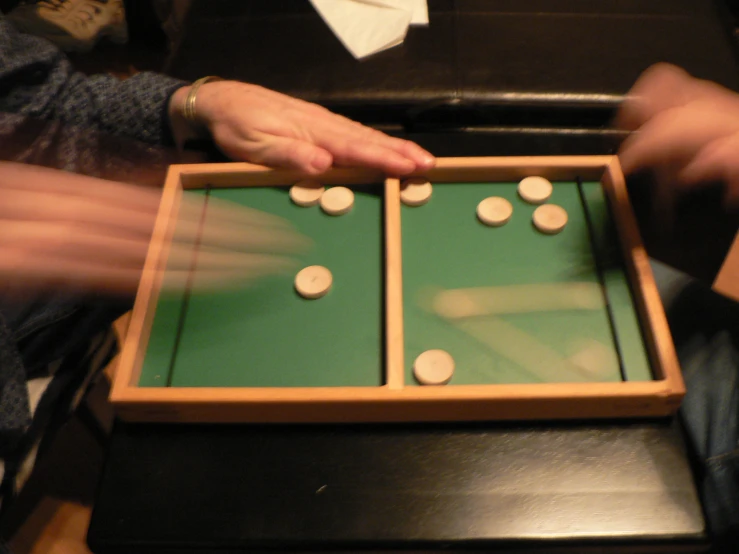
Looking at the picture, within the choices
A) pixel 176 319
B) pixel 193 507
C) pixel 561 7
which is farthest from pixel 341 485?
pixel 561 7

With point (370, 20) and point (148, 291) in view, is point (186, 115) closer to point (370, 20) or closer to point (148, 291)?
point (148, 291)

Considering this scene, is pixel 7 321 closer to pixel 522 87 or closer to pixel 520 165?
pixel 520 165

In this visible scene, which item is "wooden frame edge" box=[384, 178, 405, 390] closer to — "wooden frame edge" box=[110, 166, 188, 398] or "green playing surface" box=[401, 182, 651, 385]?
"green playing surface" box=[401, 182, 651, 385]

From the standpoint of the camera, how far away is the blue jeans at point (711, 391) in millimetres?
654

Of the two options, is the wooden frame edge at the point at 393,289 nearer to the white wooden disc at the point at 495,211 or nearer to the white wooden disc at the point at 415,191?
the white wooden disc at the point at 415,191

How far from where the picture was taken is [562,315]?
2.15 ft

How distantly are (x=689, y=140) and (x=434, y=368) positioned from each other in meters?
0.43

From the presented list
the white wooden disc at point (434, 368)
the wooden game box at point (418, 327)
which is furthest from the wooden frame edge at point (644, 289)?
the white wooden disc at point (434, 368)

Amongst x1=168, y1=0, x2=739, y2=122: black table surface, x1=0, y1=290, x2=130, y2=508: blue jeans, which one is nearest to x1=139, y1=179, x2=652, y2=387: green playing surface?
x1=0, y1=290, x2=130, y2=508: blue jeans

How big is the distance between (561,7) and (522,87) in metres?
0.27

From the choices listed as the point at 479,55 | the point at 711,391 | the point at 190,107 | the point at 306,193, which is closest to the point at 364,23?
the point at 479,55

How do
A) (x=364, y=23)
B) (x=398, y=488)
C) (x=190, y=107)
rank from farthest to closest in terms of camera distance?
(x=364, y=23) < (x=190, y=107) < (x=398, y=488)

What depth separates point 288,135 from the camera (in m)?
0.81

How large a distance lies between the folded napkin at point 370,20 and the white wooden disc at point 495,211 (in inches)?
24.9
